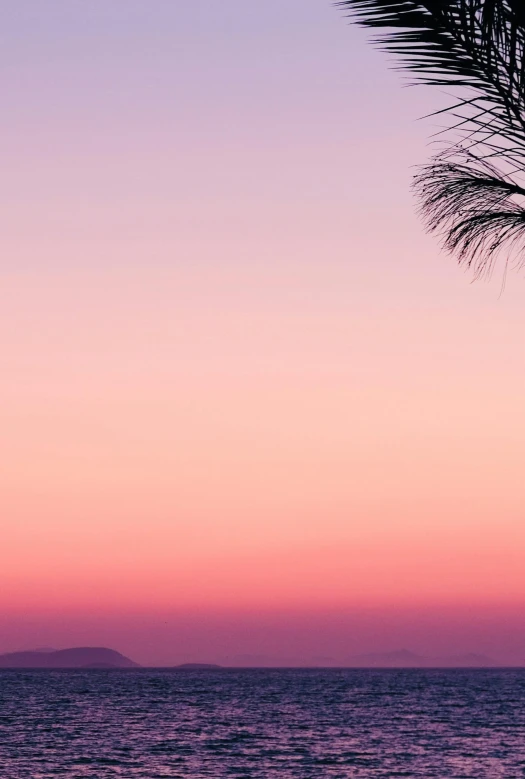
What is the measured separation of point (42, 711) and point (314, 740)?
37666 millimetres

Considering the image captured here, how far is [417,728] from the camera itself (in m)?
72.6

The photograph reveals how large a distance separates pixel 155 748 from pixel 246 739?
343 inches

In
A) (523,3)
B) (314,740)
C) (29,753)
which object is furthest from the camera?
(314,740)

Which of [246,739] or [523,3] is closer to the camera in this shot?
[523,3]

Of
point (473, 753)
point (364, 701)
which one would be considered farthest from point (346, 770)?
point (364, 701)

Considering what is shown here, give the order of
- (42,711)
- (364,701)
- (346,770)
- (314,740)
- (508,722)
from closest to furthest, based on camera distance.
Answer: (346,770) < (314,740) < (508,722) < (42,711) < (364,701)

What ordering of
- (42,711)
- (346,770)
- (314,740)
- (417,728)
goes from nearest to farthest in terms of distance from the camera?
(346,770)
(314,740)
(417,728)
(42,711)

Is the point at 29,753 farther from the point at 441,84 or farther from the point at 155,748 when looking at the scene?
the point at 441,84

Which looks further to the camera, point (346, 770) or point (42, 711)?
point (42, 711)

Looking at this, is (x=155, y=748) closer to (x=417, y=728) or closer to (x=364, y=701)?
(x=417, y=728)

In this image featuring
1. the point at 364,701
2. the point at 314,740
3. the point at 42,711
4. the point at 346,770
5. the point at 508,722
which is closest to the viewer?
the point at 346,770

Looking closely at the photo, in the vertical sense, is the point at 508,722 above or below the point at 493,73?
below

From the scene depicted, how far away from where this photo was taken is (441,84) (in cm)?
505

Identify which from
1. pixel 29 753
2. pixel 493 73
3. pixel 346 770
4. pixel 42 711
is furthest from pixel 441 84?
pixel 42 711
